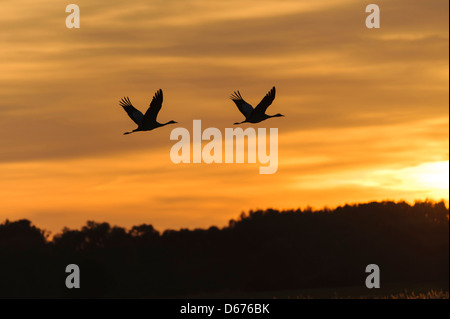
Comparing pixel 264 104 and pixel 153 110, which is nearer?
pixel 153 110

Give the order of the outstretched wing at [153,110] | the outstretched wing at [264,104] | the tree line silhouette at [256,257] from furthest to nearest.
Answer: the tree line silhouette at [256,257] → the outstretched wing at [264,104] → the outstretched wing at [153,110]

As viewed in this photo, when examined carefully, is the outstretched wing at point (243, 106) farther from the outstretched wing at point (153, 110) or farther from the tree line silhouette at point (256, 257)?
the tree line silhouette at point (256, 257)

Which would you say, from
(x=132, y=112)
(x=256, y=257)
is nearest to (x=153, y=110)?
(x=132, y=112)

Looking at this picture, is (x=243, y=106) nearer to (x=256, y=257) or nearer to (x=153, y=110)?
(x=153, y=110)

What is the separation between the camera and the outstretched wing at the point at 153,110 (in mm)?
30656

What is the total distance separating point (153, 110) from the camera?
3084 cm

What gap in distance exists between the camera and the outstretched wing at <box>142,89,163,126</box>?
30.7 metres

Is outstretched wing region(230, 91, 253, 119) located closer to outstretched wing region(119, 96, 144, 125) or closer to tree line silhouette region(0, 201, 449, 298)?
outstretched wing region(119, 96, 144, 125)

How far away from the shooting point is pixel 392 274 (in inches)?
5256

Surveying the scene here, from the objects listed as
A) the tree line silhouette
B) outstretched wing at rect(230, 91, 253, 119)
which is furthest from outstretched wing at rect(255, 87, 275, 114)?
the tree line silhouette

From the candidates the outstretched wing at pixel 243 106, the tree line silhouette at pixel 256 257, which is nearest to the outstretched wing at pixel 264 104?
the outstretched wing at pixel 243 106
